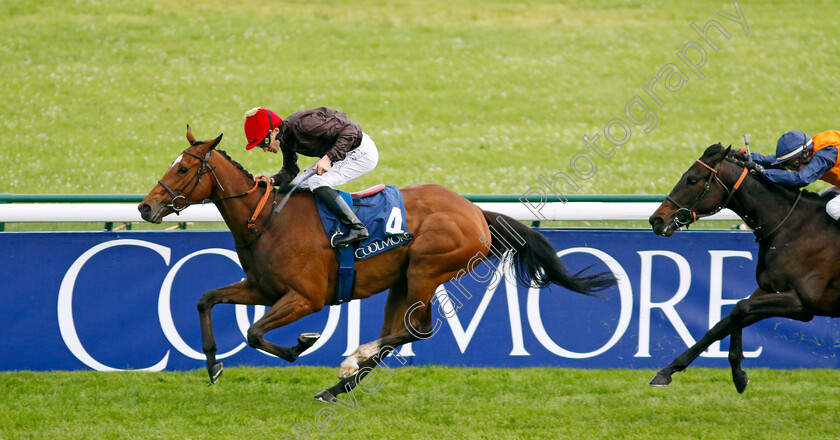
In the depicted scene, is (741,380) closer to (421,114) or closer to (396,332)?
(396,332)

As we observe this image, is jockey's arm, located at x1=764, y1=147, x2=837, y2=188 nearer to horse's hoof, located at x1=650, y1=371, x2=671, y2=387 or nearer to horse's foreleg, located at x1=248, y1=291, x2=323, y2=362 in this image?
horse's hoof, located at x1=650, y1=371, x2=671, y2=387

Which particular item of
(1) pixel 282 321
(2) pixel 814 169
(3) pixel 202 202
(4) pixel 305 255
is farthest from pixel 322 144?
(2) pixel 814 169

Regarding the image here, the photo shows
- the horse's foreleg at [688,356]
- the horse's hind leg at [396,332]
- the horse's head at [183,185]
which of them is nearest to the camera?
the horse's head at [183,185]

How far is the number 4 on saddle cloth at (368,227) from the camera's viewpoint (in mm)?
5211

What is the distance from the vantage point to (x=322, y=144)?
206 inches

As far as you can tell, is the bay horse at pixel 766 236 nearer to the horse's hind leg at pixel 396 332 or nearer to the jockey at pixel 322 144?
the horse's hind leg at pixel 396 332

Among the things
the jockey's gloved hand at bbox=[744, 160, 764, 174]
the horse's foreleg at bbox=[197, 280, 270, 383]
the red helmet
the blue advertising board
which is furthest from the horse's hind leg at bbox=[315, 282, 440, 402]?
the jockey's gloved hand at bbox=[744, 160, 764, 174]

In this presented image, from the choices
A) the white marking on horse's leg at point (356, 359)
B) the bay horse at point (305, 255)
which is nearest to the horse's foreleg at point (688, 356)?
the bay horse at point (305, 255)

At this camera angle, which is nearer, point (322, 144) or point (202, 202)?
point (202, 202)

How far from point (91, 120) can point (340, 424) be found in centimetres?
1082

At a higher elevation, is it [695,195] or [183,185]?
[183,185]

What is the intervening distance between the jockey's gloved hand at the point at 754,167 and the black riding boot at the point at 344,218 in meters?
2.32

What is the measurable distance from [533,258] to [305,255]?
1.55m

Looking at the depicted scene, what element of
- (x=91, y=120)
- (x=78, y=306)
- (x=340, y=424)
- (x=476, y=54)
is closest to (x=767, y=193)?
(x=340, y=424)
